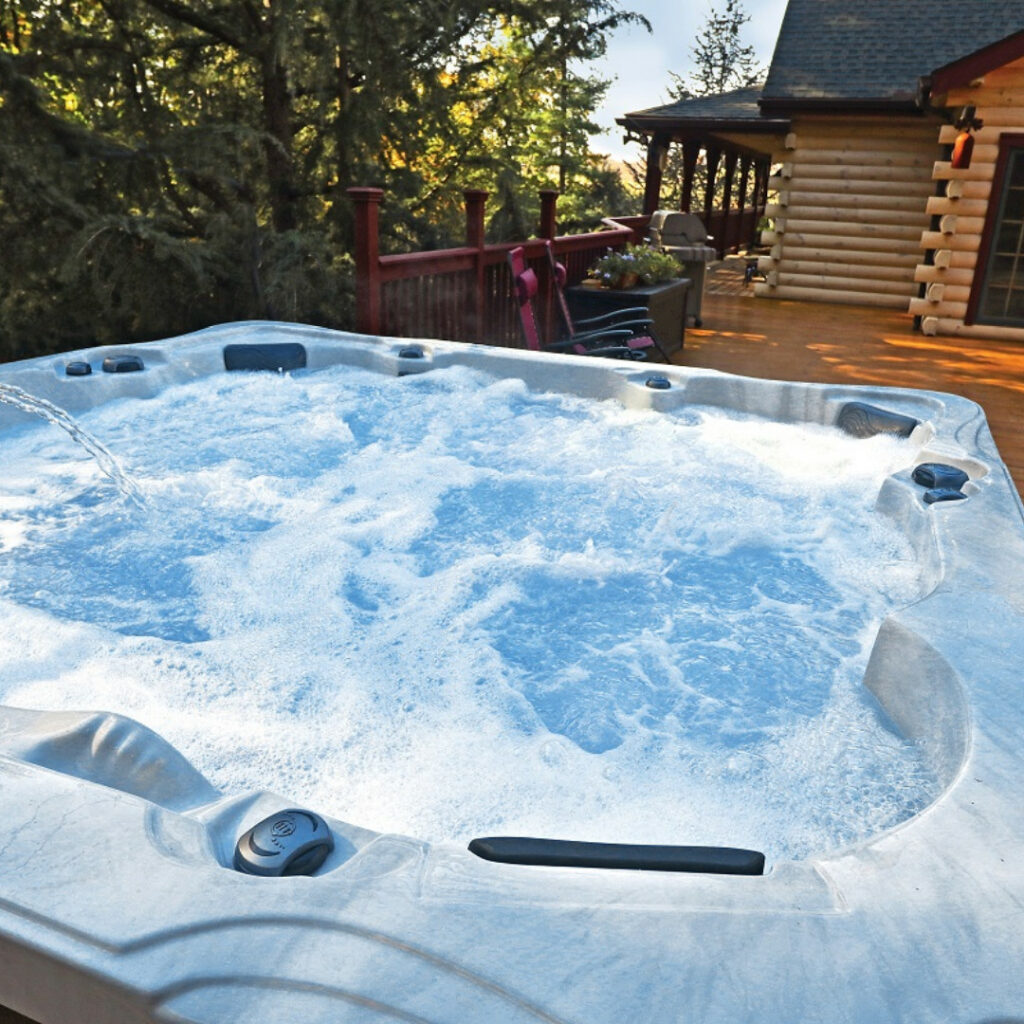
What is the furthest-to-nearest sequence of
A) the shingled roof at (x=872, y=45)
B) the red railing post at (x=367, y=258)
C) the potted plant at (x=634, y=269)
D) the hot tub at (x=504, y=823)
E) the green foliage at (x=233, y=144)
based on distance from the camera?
the shingled roof at (x=872, y=45)
the potted plant at (x=634, y=269)
the green foliage at (x=233, y=144)
the red railing post at (x=367, y=258)
the hot tub at (x=504, y=823)

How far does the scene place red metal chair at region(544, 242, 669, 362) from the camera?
518 centimetres

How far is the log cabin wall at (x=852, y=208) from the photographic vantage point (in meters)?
8.68

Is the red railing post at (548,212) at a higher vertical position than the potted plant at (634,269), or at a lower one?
higher

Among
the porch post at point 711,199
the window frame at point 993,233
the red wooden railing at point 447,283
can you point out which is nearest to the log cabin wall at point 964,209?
the window frame at point 993,233

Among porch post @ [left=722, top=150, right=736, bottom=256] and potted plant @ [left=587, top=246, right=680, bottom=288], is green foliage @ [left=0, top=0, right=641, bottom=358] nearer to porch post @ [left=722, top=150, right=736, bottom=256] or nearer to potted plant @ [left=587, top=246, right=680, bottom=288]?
potted plant @ [left=587, top=246, right=680, bottom=288]

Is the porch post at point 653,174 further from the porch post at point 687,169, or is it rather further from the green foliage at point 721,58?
the green foliage at point 721,58

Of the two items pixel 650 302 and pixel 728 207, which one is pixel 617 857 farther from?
pixel 728 207

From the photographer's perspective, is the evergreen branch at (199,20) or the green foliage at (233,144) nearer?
the green foliage at (233,144)

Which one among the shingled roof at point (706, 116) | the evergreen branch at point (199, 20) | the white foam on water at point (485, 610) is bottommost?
the white foam on water at point (485, 610)

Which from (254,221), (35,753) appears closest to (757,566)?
(35,753)

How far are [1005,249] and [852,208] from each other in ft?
6.36

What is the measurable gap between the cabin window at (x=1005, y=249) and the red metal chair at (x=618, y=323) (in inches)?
136

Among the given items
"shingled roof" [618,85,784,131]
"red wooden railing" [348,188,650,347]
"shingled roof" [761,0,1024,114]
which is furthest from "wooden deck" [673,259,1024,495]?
"shingled roof" [618,85,784,131]

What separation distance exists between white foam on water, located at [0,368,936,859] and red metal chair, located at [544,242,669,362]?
4.98 ft
